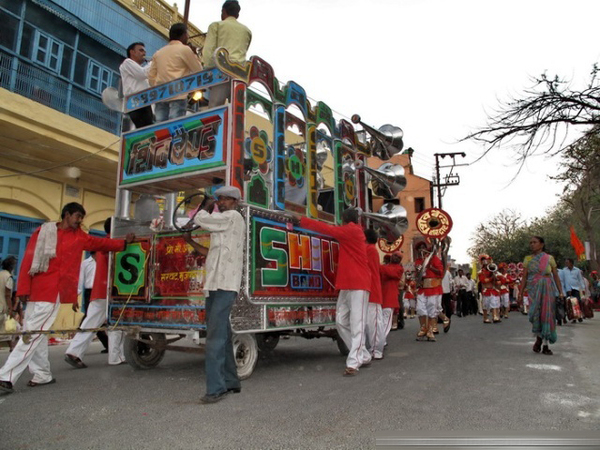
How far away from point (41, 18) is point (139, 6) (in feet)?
11.0

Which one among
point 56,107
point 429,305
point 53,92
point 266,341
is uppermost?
point 53,92

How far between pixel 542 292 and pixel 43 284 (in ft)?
22.3

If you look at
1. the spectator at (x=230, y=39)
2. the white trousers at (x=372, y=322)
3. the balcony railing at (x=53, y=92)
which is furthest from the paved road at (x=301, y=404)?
the balcony railing at (x=53, y=92)

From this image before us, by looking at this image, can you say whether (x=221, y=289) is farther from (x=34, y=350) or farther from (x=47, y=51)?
(x=47, y=51)

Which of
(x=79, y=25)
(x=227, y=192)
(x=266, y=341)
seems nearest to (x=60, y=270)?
(x=227, y=192)

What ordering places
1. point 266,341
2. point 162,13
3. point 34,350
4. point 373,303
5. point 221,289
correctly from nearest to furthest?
point 221,289, point 34,350, point 373,303, point 266,341, point 162,13

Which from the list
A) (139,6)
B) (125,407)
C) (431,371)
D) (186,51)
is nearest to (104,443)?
(125,407)

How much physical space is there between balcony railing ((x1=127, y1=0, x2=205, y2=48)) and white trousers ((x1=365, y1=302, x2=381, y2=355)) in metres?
11.2

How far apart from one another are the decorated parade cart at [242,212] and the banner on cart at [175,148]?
1 centimetres

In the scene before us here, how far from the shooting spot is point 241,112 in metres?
5.24

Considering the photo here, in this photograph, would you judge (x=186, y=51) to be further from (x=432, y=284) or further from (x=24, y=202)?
(x=24, y=202)

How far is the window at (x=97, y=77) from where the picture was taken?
1187 centimetres

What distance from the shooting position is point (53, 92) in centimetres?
1076

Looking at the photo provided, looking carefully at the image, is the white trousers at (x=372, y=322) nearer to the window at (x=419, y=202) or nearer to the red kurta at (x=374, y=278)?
the red kurta at (x=374, y=278)
